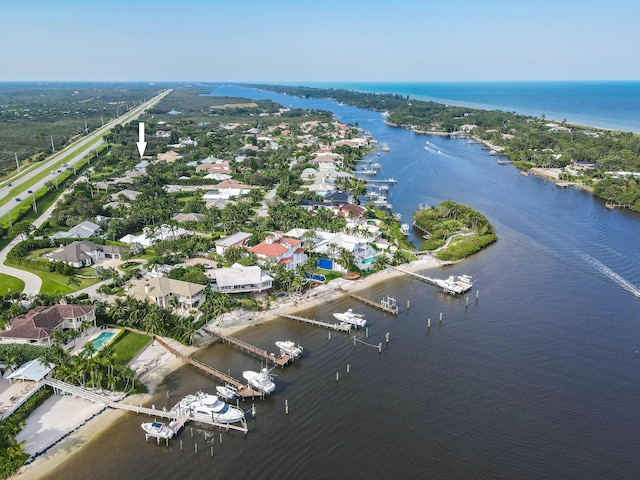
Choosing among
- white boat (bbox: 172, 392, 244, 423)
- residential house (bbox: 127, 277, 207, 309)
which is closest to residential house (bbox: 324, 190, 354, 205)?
residential house (bbox: 127, 277, 207, 309)

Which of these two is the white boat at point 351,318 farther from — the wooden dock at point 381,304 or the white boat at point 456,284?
the white boat at point 456,284

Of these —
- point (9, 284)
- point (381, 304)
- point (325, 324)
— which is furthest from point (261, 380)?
point (9, 284)

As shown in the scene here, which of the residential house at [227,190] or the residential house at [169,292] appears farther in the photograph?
the residential house at [227,190]

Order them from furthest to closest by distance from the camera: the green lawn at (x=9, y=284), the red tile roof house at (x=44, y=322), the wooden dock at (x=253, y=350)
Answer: the green lawn at (x=9, y=284) → the wooden dock at (x=253, y=350) → the red tile roof house at (x=44, y=322)

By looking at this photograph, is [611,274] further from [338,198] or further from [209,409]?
[209,409]

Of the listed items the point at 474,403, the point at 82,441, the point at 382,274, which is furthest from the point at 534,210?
the point at 82,441

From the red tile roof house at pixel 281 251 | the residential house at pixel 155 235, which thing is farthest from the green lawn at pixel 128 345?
the residential house at pixel 155 235

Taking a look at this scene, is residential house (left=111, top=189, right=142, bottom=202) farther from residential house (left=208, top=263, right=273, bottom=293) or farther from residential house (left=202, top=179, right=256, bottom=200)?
residential house (left=208, top=263, right=273, bottom=293)
